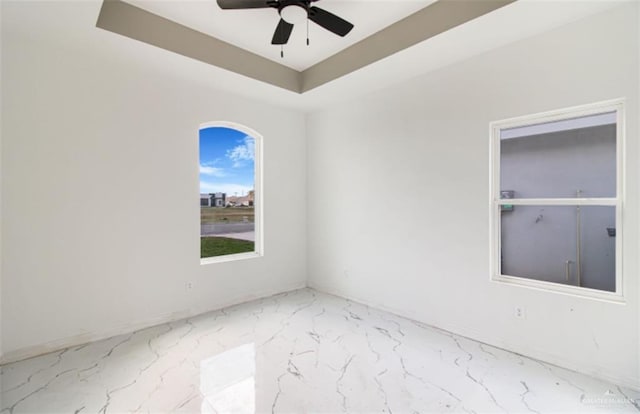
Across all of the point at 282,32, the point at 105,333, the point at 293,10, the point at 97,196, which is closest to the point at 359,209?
the point at 282,32

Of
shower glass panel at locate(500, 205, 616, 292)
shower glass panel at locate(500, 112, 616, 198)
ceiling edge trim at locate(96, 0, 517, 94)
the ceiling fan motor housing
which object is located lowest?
shower glass panel at locate(500, 205, 616, 292)

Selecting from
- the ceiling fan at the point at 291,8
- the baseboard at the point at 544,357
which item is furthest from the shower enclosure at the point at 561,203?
the ceiling fan at the point at 291,8

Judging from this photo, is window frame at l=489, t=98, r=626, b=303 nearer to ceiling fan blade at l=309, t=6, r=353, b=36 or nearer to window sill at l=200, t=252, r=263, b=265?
ceiling fan blade at l=309, t=6, r=353, b=36

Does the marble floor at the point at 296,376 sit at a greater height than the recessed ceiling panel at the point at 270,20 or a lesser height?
lesser

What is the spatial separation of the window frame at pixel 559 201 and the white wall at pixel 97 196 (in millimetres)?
3058

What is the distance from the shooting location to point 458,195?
3.08 metres

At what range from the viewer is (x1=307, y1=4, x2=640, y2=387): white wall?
2.25 meters

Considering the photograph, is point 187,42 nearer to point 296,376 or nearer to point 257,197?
point 257,197

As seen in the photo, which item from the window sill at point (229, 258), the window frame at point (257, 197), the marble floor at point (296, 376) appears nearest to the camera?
the marble floor at point (296, 376)

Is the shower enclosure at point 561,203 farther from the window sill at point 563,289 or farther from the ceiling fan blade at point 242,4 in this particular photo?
the ceiling fan blade at point 242,4

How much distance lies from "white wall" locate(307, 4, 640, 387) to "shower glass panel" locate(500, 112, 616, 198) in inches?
7.8

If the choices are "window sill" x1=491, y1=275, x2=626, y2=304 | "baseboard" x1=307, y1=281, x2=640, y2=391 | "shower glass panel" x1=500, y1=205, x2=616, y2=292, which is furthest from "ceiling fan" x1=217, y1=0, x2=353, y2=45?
"baseboard" x1=307, y1=281, x2=640, y2=391

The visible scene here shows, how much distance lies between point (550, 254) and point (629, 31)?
182cm

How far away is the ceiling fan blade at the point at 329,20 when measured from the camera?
2.21 m
